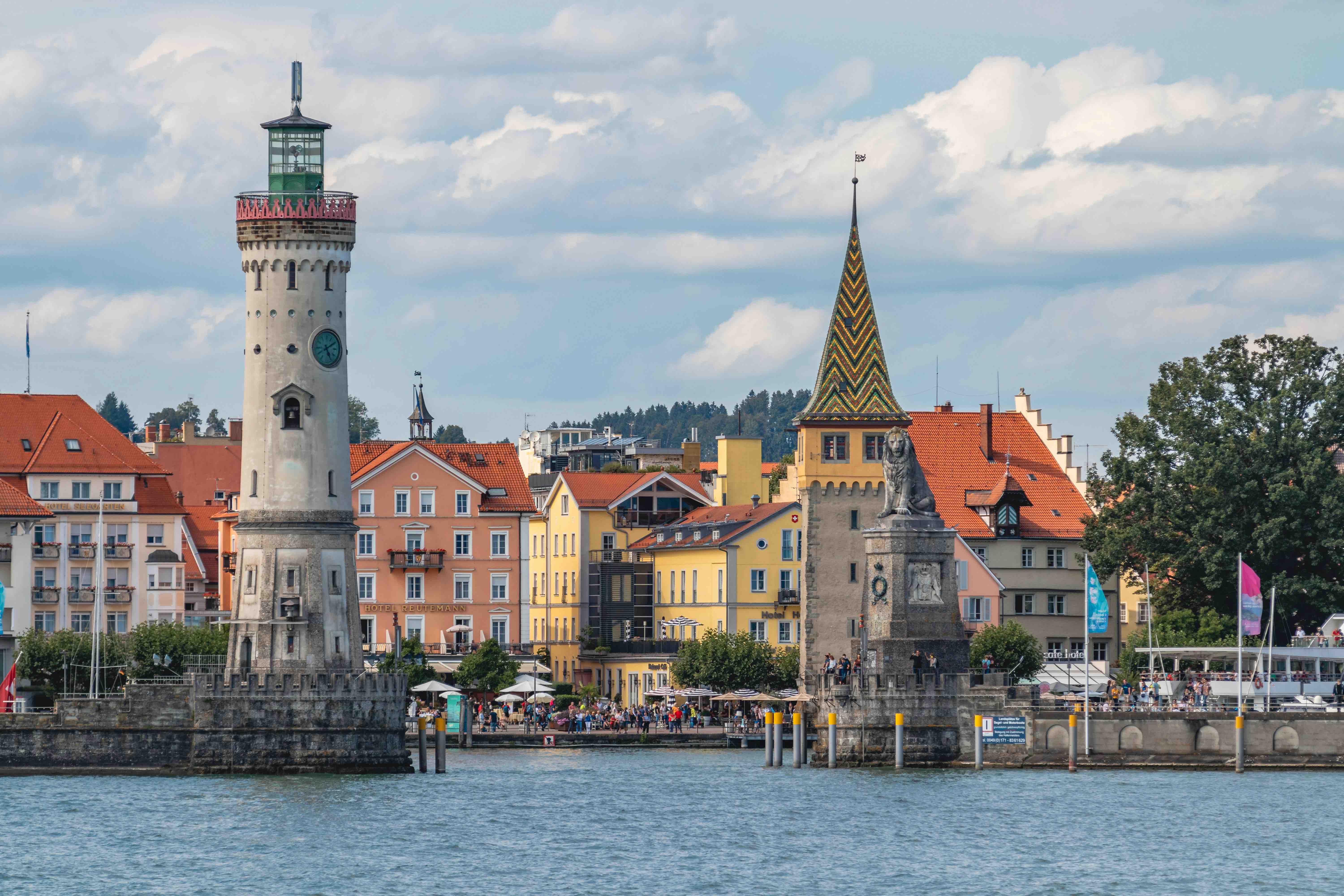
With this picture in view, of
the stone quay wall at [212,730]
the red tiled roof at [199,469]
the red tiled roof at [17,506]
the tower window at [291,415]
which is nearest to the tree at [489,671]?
the red tiled roof at [17,506]

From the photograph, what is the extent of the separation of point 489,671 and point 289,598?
33.7 m

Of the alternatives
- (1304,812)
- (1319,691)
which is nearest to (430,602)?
(1319,691)

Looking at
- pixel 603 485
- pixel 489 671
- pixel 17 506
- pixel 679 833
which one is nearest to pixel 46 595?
pixel 17 506

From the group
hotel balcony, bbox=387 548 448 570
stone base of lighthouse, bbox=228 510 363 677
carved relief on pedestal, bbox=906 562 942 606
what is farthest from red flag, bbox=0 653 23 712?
hotel balcony, bbox=387 548 448 570

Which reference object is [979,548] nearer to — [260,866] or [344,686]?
[344,686]

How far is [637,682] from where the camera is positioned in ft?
436

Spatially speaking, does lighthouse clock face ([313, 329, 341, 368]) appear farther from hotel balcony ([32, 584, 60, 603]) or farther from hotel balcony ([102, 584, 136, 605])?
hotel balcony ([102, 584, 136, 605])

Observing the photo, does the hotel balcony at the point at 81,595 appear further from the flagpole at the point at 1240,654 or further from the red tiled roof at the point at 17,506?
the flagpole at the point at 1240,654

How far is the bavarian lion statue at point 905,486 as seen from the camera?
326 ft

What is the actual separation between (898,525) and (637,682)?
36427 millimetres

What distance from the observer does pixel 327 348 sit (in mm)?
92688

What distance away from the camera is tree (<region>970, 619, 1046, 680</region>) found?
4702 inches

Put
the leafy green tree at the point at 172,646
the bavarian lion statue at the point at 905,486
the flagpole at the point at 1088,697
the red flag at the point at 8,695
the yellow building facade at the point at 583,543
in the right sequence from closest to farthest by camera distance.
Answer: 1. the red flag at the point at 8,695
2. the flagpole at the point at 1088,697
3. the bavarian lion statue at the point at 905,486
4. the leafy green tree at the point at 172,646
5. the yellow building facade at the point at 583,543

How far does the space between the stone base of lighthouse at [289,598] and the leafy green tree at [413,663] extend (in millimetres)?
18269
